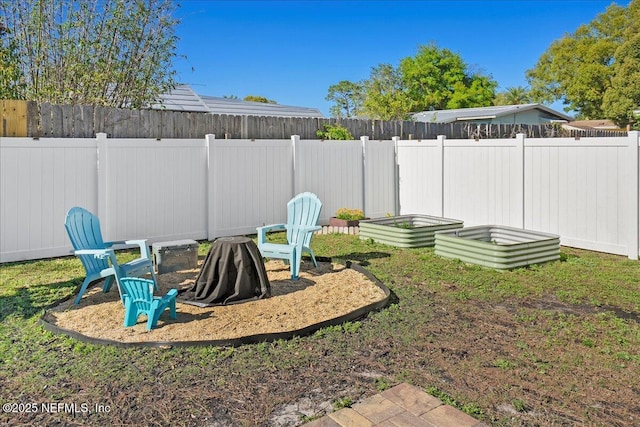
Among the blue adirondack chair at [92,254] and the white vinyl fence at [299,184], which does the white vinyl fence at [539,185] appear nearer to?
the white vinyl fence at [299,184]

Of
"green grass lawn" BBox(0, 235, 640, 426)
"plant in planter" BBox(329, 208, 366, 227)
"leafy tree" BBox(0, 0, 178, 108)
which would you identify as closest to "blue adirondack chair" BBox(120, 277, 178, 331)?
"green grass lawn" BBox(0, 235, 640, 426)

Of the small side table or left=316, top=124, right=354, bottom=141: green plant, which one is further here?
left=316, top=124, right=354, bottom=141: green plant

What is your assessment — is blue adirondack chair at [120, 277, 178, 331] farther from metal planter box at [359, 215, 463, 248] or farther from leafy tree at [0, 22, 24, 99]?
leafy tree at [0, 22, 24, 99]

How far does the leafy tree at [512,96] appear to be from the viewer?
159 feet

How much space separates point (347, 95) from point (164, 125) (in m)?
31.5

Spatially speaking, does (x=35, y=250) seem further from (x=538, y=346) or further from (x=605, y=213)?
(x=605, y=213)

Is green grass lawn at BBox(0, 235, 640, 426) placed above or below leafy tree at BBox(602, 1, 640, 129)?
below

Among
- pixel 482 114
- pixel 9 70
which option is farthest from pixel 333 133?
pixel 482 114

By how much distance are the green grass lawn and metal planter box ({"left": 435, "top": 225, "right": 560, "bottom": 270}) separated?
3.39 feet

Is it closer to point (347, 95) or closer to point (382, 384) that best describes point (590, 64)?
point (347, 95)

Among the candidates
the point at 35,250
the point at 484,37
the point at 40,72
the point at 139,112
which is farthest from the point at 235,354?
the point at 484,37

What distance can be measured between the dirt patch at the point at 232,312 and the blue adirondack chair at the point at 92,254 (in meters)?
0.26

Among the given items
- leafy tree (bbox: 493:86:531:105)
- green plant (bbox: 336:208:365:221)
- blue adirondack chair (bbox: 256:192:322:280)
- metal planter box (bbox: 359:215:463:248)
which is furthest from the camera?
leafy tree (bbox: 493:86:531:105)

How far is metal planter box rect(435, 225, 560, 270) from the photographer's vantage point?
6430 mm
